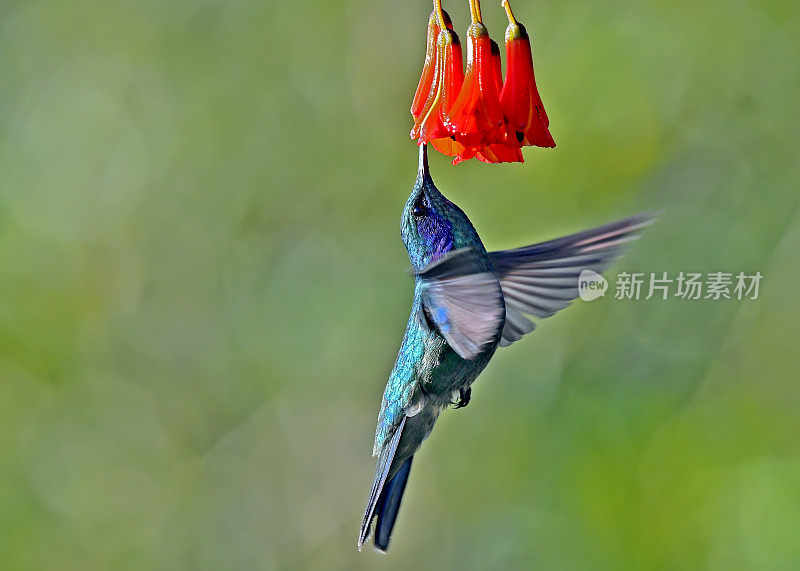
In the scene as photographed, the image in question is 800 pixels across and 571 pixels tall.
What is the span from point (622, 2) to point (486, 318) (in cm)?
138

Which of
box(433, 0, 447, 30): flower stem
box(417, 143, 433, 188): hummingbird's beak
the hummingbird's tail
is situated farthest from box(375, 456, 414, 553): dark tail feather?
box(433, 0, 447, 30): flower stem

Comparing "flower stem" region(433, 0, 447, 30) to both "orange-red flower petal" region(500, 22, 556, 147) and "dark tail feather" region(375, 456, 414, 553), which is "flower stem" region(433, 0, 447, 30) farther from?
"dark tail feather" region(375, 456, 414, 553)

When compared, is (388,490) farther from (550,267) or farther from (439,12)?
(439,12)

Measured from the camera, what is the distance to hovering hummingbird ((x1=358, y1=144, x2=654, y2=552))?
104 centimetres

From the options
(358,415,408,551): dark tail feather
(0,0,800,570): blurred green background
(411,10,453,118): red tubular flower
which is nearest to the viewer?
(411,10,453,118): red tubular flower

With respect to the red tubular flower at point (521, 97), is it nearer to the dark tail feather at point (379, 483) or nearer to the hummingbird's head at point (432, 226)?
the hummingbird's head at point (432, 226)

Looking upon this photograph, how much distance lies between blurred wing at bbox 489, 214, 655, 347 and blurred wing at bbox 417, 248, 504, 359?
12 cm

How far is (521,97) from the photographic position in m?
1.04

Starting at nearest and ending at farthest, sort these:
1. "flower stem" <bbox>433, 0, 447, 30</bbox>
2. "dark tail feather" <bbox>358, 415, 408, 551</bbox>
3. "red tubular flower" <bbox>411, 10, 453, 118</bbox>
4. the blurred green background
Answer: "flower stem" <bbox>433, 0, 447, 30</bbox>, "red tubular flower" <bbox>411, 10, 453, 118</bbox>, "dark tail feather" <bbox>358, 415, 408, 551</bbox>, the blurred green background

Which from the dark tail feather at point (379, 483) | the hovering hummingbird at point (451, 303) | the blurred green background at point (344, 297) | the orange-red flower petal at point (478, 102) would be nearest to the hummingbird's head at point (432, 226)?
the hovering hummingbird at point (451, 303)

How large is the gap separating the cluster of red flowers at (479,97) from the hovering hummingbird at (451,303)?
53 mm

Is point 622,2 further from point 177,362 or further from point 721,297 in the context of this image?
point 177,362

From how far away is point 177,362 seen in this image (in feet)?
7.39

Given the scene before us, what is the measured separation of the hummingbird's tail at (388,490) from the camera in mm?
1203
